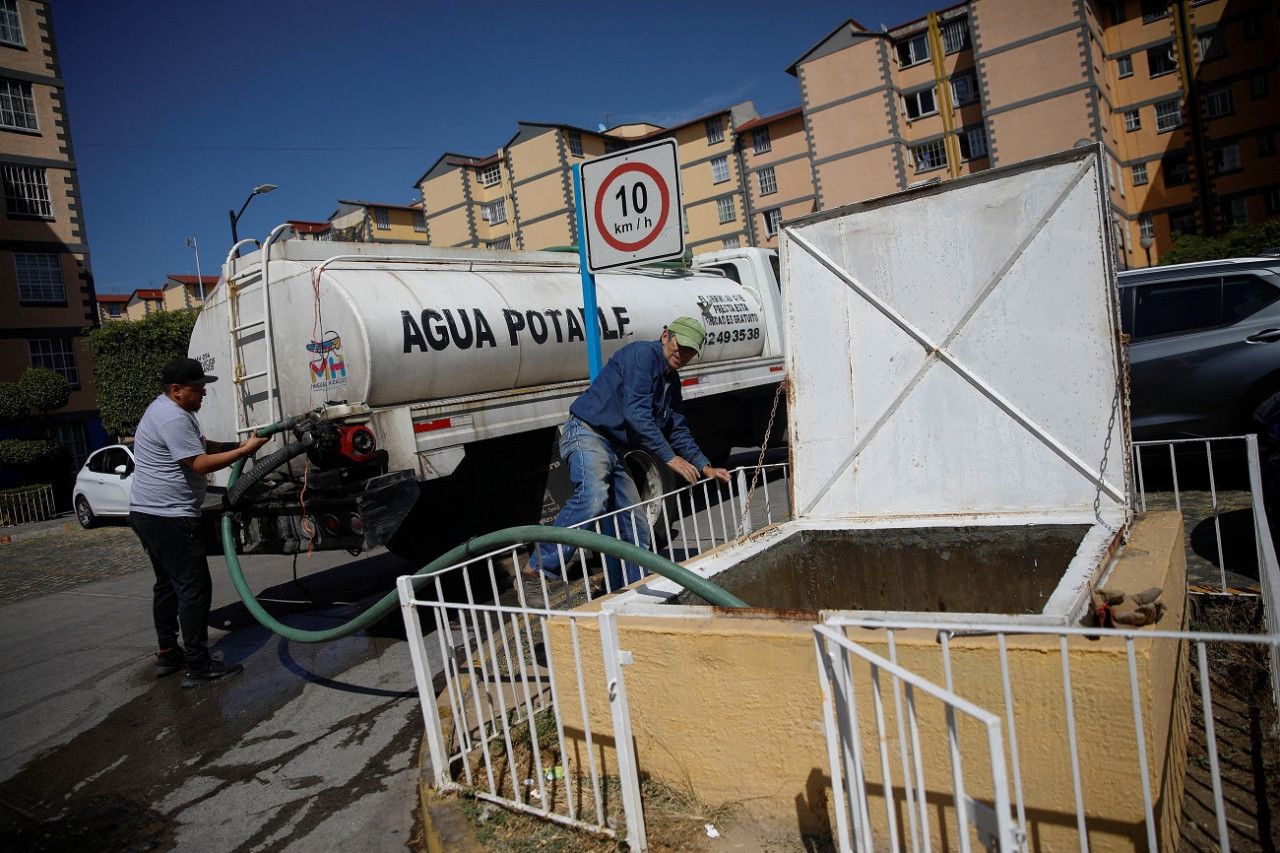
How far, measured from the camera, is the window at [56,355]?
2541cm

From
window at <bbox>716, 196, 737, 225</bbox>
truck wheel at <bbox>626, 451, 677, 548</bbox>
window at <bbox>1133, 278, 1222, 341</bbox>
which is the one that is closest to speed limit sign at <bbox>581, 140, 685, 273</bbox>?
truck wheel at <bbox>626, 451, 677, 548</bbox>

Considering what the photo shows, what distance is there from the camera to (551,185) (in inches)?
1917

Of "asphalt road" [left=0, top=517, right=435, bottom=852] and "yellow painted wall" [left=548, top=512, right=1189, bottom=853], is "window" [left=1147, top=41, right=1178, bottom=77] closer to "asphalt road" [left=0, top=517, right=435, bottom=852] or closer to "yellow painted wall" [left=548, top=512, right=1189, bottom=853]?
"asphalt road" [left=0, top=517, right=435, bottom=852]

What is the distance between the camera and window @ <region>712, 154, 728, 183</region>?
46.6 m

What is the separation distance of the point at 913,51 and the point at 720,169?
38.2 feet

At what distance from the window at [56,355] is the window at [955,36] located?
38085 mm

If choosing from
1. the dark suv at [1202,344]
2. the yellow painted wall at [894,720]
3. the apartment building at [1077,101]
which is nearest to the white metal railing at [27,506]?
the yellow painted wall at [894,720]

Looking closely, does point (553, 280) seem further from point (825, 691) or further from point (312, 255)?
point (825, 691)

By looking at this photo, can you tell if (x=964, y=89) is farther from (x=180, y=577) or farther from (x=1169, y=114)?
(x=180, y=577)

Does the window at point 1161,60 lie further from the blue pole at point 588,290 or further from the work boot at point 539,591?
the work boot at point 539,591

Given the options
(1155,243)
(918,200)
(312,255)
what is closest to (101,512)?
(312,255)

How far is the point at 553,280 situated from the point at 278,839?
5.32 meters

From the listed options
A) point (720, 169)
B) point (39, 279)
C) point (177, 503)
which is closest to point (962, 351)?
point (177, 503)

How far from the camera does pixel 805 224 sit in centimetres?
496
